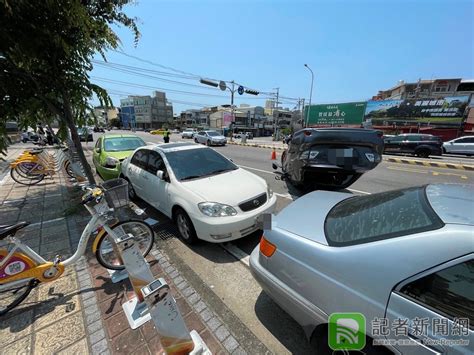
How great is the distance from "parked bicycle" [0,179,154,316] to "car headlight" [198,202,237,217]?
0.89 metres

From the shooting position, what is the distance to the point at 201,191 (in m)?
3.19

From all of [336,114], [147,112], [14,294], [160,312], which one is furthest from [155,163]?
[147,112]

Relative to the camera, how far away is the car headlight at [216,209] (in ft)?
9.70

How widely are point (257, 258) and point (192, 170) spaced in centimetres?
219

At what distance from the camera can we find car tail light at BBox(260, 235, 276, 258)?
1.84m

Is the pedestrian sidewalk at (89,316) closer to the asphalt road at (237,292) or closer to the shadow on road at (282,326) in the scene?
the asphalt road at (237,292)

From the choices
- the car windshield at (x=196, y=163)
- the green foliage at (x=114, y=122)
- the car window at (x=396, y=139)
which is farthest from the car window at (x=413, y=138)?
the green foliage at (x=114, y=122)

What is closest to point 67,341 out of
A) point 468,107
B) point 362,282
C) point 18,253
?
point 18,253

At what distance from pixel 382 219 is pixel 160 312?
1753 millimetres

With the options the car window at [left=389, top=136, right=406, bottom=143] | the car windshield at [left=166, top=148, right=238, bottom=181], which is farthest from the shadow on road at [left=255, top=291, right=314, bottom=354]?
the car window at [left=389, top=136, right=406, bottom=143]

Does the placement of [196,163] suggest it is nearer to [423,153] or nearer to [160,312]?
[160,312]

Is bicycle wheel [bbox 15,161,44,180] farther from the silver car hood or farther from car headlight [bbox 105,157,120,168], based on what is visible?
the silver car hood

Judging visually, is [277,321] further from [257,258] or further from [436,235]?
[436,235]

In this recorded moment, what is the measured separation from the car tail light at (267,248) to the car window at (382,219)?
1.57ft
